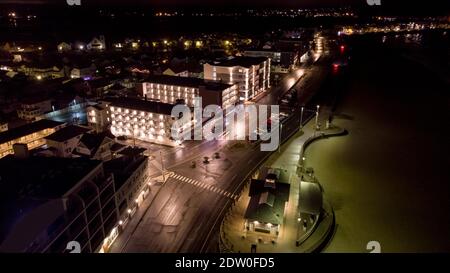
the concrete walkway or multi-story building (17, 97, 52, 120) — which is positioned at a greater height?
multi-story building (17, 97, 52, 120)

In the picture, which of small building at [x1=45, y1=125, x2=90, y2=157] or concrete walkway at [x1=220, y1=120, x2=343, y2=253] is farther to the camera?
small building at [x1=45, y1=125, x2=90, y2=157]

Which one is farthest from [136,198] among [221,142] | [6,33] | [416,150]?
[6,33]

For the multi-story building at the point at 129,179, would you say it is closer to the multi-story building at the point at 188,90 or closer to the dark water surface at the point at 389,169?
the dark water surface at the point at 389,169

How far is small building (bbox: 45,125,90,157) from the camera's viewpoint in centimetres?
2027

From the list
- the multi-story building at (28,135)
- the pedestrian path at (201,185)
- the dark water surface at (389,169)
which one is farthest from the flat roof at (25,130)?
the dark water surface at (389,169)

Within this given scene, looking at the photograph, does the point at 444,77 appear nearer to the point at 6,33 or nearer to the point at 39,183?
the point at 39,183

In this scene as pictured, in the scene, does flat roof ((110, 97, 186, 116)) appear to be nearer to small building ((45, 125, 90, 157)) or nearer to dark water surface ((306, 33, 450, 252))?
small building ((45, 125, 90, 157))

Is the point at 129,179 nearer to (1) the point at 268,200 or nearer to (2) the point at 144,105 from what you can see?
(1) the point at 268,200

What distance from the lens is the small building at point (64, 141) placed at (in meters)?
20.3

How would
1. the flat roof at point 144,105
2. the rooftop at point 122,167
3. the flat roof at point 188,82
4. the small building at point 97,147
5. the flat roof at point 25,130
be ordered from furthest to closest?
the flat roof at point 188,82, the flat roof at point 144,105, the flat roof at point 25,130, the small building at point 97,147, the rooftop at point 122,167

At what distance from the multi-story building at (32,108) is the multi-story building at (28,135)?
4.47 m

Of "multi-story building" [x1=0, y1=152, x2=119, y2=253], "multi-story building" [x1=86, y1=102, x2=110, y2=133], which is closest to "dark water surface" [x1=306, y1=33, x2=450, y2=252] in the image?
"multi-story building" [x1=0, y1=152, x2=119, y2=253]

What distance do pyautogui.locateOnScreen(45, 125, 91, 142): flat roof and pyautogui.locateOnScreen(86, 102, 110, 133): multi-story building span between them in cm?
387
